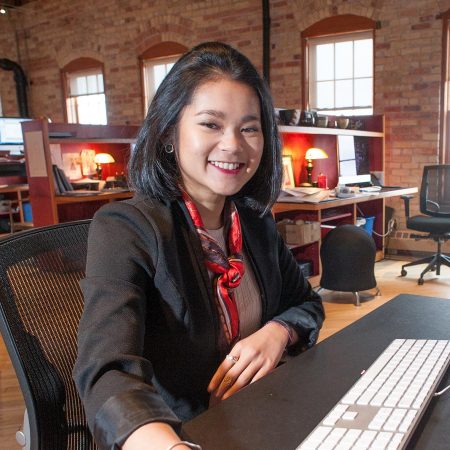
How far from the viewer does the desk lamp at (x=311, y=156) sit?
4.84 meters

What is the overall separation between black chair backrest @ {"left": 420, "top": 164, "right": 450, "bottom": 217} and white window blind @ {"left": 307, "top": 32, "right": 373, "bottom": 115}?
1.32m

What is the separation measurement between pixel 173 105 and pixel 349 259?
313 centimetres

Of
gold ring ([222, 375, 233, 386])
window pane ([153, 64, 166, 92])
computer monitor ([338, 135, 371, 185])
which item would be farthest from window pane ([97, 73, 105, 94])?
gold ring ([222, 375, 233, 386])

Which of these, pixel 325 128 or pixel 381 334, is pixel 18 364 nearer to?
pixel 381 334

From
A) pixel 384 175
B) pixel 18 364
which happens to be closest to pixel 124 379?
pixel 18 364

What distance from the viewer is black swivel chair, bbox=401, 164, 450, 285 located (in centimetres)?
459

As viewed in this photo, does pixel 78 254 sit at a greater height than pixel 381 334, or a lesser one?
greater

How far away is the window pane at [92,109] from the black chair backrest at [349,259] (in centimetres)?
535

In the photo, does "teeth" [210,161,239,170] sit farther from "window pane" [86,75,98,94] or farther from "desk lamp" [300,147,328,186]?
"window pane" [86,75,98,94]

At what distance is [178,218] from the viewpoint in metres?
1.06

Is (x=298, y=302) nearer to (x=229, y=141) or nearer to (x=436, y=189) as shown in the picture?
(x=229, y=141)

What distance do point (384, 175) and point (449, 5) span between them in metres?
1.88

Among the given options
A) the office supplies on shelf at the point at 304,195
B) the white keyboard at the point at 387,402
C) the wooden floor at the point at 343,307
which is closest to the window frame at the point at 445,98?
the wooden floor at the point at 343,307

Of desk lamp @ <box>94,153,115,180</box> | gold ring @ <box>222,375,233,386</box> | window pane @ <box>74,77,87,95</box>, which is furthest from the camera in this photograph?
window pane @ <box>74,77,87,95</box>
